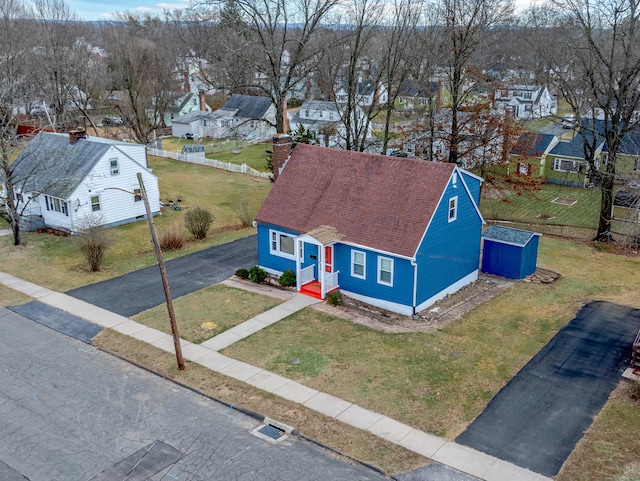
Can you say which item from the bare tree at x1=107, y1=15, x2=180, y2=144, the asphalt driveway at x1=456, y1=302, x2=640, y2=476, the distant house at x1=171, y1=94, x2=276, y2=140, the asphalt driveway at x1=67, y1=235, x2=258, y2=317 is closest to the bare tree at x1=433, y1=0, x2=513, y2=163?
the asphalt driveway at x1=67, y1=235, x2=258, y2=317

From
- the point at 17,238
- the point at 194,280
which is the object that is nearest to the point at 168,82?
the point at 17,238

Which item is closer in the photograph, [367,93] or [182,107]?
[367,93]

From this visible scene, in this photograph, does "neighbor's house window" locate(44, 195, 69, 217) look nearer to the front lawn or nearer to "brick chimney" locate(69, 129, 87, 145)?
"brick chimney" locate(69, 129, 87, 145)

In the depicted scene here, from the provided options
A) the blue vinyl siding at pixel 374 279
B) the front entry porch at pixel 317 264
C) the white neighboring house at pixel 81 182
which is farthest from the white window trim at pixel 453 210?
the white neighboring house at pixel 81 182

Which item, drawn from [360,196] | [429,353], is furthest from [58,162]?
[429,353]

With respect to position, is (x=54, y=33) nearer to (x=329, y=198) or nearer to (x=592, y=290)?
(x=329, y=198)

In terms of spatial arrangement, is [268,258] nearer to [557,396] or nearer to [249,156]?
[557,396]
